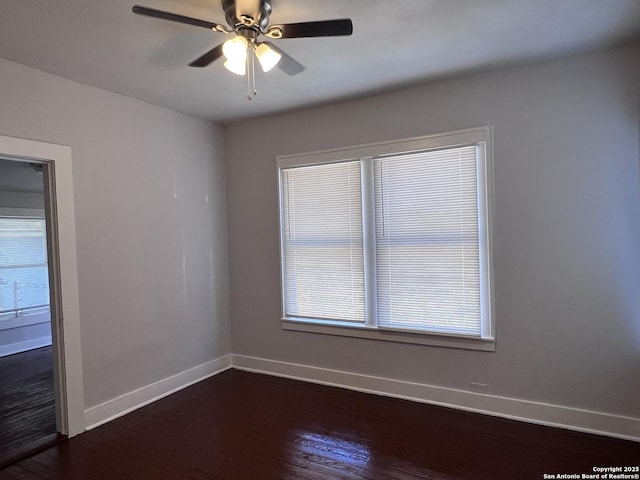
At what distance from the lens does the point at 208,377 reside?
4125mm

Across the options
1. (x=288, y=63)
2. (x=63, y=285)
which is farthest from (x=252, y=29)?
(x=63, y=285)

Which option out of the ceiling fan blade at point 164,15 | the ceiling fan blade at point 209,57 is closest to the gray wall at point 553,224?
the ceiling fan blade at point 209,57

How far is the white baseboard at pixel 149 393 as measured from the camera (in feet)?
10.3

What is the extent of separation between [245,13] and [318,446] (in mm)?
2697

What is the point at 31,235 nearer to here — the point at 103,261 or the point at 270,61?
the point at 103,261

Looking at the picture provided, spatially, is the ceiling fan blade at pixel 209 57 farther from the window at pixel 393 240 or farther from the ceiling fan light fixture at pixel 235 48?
the window at pixel 393 240

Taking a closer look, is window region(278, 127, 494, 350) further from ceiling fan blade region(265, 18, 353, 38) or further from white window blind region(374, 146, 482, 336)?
ceiling fan blade region(265, 18, 353, 38)

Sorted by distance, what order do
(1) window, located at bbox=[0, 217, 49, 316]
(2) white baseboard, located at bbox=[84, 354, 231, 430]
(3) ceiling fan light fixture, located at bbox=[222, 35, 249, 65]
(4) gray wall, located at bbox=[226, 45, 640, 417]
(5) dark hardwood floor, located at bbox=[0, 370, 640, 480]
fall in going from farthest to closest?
(1) window, located at bbox=[0, 217, 49, 316] → (2) white baseboard, located at bbox=[84, 354, 231, 430] → (4) gray wall, located at bbox=[226, 45, 640, 417] → (5) dark hardwood floor, located at bbox=[0, 370, 640, 480] → (3) ceiling fan light fixture, located at bbox=[222, 35, 249, 65]

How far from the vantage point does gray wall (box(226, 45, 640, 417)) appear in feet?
8.81

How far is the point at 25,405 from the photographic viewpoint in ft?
11.6

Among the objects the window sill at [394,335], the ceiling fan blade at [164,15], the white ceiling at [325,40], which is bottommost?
the window sill at [394,335]

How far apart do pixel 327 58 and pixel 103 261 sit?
2.38m

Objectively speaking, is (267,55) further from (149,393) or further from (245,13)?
(149,393)

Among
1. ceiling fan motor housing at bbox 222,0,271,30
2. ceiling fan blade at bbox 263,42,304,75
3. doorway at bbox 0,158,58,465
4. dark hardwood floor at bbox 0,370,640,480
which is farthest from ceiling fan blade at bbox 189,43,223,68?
doorway at bbox 0,158,58,465
